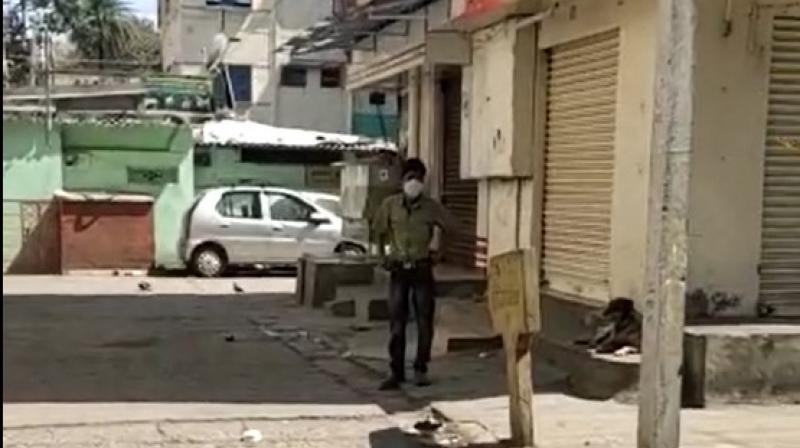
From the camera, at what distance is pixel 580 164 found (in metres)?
11.7

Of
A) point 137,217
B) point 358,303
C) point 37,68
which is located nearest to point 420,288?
point 358,303

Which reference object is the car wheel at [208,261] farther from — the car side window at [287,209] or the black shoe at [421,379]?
the black shoe at [421,379]

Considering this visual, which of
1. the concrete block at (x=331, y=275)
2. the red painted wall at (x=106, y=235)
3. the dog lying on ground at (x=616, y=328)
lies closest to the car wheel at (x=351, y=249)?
the concrete block at (x=331, y=275)

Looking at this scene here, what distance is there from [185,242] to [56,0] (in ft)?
67.0

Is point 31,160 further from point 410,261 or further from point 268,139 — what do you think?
point 410,261

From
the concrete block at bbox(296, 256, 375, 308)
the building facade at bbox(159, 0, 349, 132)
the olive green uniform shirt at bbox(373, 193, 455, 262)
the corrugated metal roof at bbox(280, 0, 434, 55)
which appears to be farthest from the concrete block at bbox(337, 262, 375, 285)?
the building facade at bbox(159, 0, 349, 132)

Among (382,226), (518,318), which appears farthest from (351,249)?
(518,318)

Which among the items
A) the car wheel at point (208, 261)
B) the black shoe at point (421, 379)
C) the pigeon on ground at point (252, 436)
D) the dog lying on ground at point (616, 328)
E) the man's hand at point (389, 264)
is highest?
the man's hand at point (389, 264)

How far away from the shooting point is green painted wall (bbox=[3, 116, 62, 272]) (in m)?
23.1

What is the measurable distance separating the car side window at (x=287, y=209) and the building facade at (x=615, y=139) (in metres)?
7.47

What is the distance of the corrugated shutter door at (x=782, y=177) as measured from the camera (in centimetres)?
977

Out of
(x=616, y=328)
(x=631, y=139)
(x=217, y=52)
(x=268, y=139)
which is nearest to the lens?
(x=616, y=328)

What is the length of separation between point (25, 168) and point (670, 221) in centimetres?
1925

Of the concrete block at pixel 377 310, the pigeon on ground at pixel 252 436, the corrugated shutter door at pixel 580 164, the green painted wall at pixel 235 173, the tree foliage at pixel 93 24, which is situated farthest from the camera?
the tree foliage at pixel 93 24
